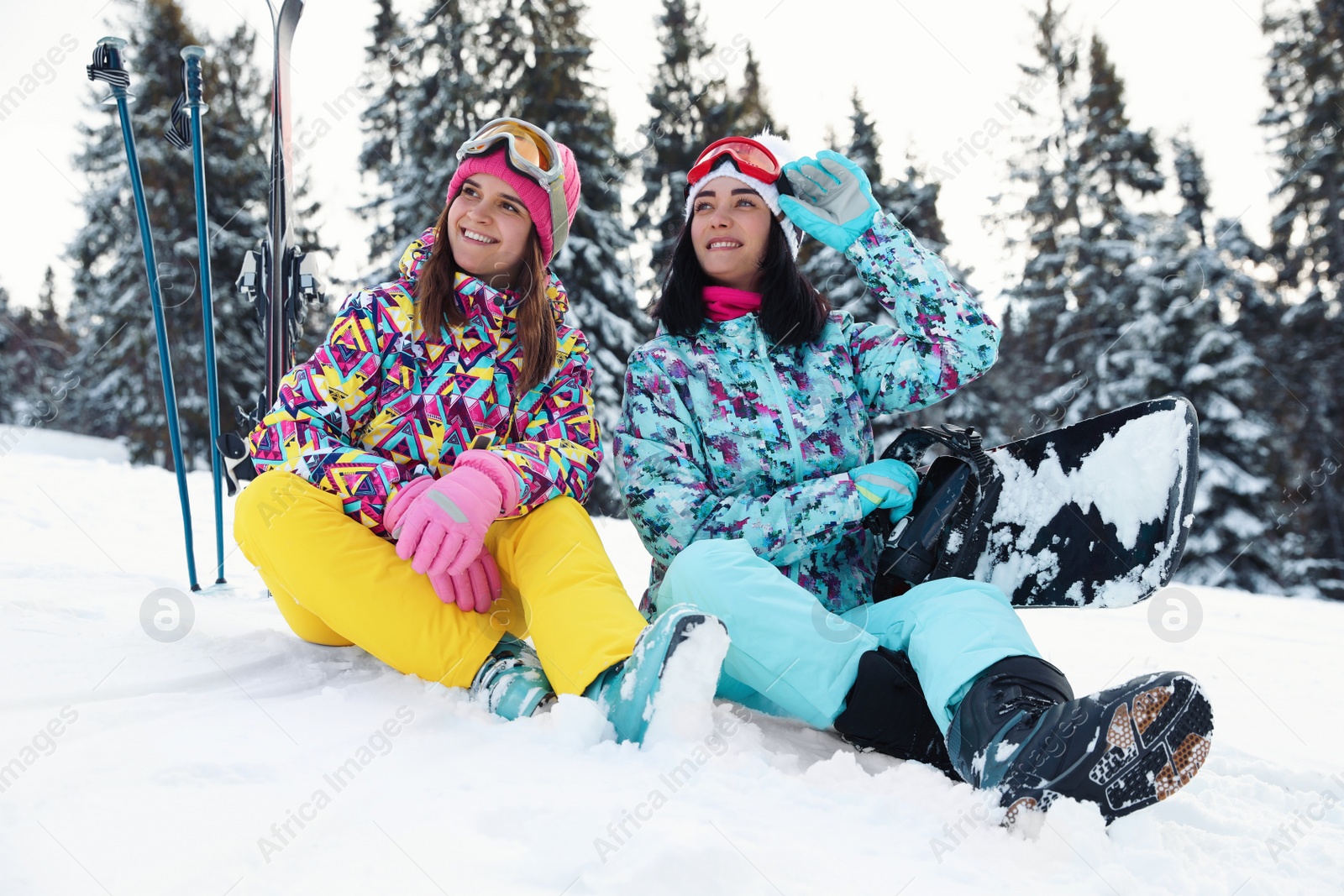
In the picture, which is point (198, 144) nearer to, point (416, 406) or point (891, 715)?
point (416, 406)

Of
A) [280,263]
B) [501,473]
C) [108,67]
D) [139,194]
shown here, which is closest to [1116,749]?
[501,473]

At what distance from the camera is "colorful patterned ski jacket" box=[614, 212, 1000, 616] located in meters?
1.88

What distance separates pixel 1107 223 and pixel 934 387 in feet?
46.8

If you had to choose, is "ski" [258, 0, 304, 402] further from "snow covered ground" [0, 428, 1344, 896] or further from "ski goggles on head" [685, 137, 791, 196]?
"ski goggles on head" [685, 137, 791, 196]

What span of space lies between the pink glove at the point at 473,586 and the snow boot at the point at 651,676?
44cm

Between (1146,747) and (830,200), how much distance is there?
1619 millimetres

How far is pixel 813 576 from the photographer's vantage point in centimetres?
197

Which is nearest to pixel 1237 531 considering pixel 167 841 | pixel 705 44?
pixel 705 44

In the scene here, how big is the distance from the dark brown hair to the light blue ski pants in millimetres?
788

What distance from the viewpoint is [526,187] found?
85.0 inches

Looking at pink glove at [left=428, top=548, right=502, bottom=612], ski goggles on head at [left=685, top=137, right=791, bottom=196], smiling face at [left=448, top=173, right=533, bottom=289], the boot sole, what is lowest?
pink glove at [left=428, top=548, right=502, bottom=612]

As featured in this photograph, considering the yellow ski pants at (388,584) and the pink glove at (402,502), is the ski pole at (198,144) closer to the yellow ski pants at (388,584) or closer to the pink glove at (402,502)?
the yellow ski pants at (388,584)

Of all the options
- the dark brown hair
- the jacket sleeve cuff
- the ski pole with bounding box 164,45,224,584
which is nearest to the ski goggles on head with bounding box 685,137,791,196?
the dark brown hair

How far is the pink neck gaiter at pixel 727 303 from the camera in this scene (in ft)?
7.23
